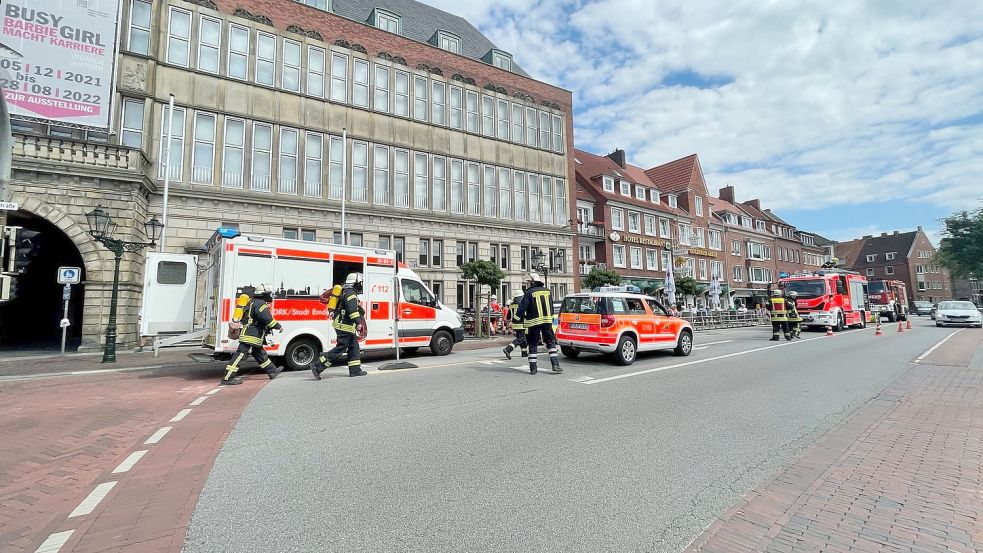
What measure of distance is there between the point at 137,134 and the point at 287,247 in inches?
540

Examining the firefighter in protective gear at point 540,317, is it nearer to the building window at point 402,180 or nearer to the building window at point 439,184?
the building window at point 402,180

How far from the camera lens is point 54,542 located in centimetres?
303

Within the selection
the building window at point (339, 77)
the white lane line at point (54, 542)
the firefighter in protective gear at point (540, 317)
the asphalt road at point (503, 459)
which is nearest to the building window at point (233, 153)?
the building window at point (339, 77)

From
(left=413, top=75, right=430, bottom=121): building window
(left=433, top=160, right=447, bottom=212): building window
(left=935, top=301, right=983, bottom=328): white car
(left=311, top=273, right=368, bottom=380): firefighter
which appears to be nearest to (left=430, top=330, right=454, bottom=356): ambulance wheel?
(left=311, top=273, right=368, bottom=380): firefighter

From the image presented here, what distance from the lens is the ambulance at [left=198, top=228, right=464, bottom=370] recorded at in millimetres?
10023

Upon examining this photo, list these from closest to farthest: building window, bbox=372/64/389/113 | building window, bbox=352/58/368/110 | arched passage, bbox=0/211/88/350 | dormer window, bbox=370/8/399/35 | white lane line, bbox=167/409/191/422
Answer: white lane line, bbox=167/409/191/422 → arched passage, bbox=0/211/88/350 → building window, bbox=352/58/368/110 → building window, bbox=372/64/389/113 → dormer window, bbox=370/8/399/35

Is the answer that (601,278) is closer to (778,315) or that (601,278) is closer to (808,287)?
(808,287)

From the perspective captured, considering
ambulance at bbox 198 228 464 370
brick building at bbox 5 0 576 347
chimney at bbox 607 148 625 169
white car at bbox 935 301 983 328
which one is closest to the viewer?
ambulance at bbox 198 228 464 370

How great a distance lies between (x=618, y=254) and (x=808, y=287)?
15.5 metres

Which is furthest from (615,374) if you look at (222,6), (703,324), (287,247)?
(222,6)

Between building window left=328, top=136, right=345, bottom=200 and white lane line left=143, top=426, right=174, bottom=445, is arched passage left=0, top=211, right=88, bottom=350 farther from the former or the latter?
white lane line left=143, top=426, right=174, bottom=445

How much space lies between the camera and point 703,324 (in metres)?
26.8

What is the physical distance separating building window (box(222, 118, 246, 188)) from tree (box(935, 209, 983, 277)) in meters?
65.4

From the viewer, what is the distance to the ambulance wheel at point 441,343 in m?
13.7
